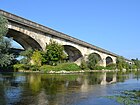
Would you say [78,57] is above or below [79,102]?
above

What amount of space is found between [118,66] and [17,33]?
2590 inches

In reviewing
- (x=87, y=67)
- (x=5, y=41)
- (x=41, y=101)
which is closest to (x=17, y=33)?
(x=5, y=41)

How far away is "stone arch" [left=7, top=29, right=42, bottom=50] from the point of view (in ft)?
195

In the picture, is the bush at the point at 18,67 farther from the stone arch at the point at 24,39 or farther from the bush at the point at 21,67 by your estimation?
the stone arch at the point at 24,39

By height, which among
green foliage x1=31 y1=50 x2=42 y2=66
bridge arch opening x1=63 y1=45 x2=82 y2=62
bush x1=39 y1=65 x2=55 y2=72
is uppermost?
bridge arch opening x1=63 y1=45 x2=82 y2=62

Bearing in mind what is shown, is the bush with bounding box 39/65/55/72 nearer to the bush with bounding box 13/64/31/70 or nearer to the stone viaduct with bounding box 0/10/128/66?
the bush with bounding box 13/64/31/70

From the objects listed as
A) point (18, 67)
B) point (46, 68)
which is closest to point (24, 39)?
point (18, 67)

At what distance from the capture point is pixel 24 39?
64688mm

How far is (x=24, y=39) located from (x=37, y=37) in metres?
3.70

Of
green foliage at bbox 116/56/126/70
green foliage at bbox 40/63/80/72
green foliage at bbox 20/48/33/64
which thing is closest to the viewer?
green foliage at bbox 40/63/80/72

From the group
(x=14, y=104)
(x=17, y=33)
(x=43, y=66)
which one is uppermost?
(x=17, y=33)

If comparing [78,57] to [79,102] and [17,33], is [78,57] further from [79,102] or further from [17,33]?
[79,102]

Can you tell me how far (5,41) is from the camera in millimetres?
33781

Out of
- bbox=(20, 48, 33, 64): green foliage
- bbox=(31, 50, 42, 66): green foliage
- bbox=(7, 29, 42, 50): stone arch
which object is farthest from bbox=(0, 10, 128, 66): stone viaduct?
bbox=(31, 50, 42, 66): green foliage
